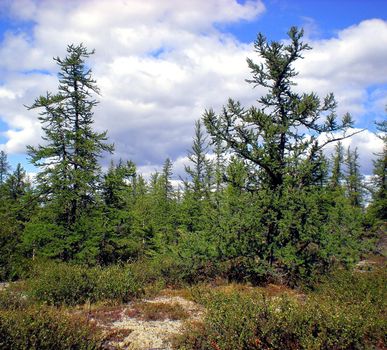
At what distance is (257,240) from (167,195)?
1176 inches

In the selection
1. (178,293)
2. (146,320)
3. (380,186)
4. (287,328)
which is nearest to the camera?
(287,328)

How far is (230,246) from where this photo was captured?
14.6m

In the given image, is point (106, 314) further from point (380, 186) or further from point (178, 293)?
point (380, 186)

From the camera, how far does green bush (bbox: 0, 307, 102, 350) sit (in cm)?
602

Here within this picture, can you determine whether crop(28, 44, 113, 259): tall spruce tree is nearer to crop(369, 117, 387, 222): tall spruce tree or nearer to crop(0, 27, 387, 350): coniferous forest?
crop(0, 27, 387, 350): coniferous forest

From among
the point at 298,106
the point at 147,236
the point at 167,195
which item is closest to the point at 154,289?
the point at 298,106

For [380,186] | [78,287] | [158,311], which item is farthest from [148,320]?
[380,186]

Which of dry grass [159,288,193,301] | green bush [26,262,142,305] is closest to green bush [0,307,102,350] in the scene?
green bush [26,262,142,305]

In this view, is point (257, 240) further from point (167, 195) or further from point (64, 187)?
point (167, 195)

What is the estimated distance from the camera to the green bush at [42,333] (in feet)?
19.7

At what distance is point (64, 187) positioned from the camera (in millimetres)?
21406

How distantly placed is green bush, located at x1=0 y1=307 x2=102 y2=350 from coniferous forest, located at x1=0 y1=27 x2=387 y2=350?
0.03 metres

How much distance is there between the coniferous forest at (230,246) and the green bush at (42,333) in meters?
0.03

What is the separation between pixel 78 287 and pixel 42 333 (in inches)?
220
